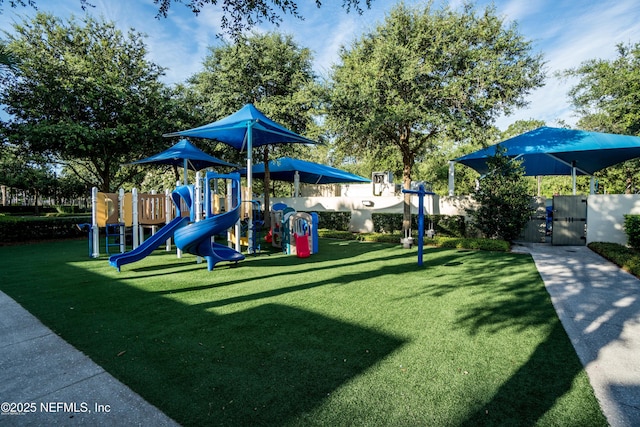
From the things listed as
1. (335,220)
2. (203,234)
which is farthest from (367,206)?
(203,234)

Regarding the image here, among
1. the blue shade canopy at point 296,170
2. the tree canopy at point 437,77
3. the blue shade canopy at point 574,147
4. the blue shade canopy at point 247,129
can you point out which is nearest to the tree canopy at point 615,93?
the blue shade canopy at point 574,147

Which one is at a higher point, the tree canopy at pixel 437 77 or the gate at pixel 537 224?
the tree canopy at pixel 437 77

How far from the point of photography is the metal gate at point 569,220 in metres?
10.7

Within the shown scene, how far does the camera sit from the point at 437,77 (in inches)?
440

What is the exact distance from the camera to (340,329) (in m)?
3.74

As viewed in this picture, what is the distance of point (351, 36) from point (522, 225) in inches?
373

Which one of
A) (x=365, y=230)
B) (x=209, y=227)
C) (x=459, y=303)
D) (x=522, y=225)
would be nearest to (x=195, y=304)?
(x=209, y=227)

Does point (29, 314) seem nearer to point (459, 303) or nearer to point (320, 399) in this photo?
point (320, 399)

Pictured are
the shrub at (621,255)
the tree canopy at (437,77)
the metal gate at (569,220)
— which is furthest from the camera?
the metal gate at (569,220)

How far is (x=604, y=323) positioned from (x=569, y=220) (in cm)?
857

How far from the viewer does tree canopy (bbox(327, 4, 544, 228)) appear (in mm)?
10578

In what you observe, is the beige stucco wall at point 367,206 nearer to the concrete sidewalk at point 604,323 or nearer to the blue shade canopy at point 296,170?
the blue shade canopy at point 296,170

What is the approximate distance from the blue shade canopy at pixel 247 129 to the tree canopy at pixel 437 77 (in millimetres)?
2226

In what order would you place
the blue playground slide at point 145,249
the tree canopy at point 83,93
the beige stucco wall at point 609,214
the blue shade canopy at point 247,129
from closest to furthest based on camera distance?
the blue playground slide at point 145,249 < the blue shade canopy at point 247,129 < the beige stucco wall at point 609,214 < the tree canopy at point 83,93
